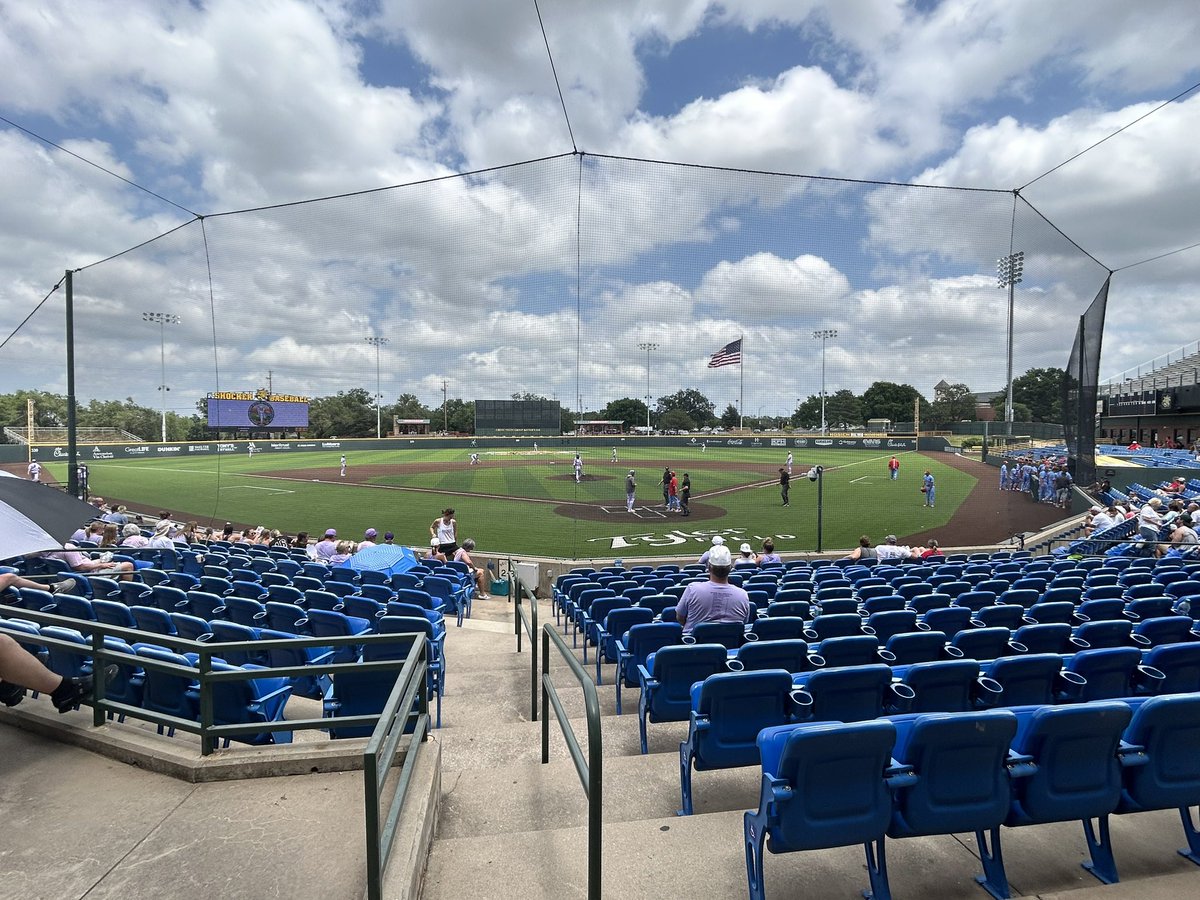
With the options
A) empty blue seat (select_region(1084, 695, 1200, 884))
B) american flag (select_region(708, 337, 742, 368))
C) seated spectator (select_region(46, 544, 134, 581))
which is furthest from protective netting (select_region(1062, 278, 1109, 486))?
seated spectator (select_region(46, 544, 134, 581))

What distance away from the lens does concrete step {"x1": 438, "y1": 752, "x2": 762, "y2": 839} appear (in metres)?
3.48

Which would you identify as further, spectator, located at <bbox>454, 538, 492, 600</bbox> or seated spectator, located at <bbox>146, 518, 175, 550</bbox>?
spectator, located at <bbox>454, 538, 492, 600</bbox>

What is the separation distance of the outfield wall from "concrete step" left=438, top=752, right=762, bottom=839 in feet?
91.7

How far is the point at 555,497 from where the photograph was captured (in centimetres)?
2855

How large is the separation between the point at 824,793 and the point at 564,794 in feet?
5.79

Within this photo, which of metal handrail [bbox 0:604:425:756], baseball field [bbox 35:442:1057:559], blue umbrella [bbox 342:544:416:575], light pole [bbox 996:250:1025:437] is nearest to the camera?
metal handrail [bbox 0:604:425:756]

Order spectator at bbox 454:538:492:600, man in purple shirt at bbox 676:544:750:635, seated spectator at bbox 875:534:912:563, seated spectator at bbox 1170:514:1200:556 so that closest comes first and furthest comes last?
man in purple shirt at bbox 676:544:750:635
seated spectator at bbox 1170:514:1200:556
seated spectator at bbox 875:534:912:563
spectator at bbox 454:538:492:600

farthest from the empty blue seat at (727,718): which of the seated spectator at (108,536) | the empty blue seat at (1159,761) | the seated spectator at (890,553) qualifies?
the seated spectator at (108,536)

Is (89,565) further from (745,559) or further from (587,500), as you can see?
(587,500)

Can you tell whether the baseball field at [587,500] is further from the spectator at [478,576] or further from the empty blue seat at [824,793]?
the empty blue seat at [824,793]

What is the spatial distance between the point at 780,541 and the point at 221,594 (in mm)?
15890

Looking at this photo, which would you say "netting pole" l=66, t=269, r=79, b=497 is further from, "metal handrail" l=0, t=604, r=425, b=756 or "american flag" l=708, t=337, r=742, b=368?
"american flag" l=708, t=337, r=742, b=368

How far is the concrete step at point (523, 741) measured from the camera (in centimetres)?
439

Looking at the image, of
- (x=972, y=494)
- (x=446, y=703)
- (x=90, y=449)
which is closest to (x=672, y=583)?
(x=446, y=703)
